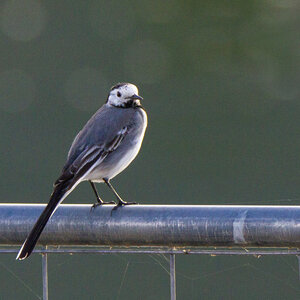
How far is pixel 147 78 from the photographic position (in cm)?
1338

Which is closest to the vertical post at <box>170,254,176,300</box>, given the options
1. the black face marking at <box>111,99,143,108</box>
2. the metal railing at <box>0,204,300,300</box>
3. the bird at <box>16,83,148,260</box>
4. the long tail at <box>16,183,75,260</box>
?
the metal railing at <box>0,204,300,300</box>

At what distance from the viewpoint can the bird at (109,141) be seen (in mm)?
4211

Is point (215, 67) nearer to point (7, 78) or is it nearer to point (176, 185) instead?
point (7, 78)

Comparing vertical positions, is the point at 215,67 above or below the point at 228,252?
above

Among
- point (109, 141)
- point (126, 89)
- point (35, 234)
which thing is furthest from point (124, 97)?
point (35, 234)

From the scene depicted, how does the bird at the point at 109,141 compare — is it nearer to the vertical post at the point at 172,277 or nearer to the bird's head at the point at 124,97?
the bird's head at the point at 124,97

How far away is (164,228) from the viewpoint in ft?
8.55

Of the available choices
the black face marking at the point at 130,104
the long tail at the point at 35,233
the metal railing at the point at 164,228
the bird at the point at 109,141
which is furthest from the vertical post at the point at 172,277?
the black face marking at the point at 130,104

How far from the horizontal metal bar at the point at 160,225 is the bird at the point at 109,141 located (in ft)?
3.60

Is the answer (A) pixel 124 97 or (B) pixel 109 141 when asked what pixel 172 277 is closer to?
(B) pixel 109 141

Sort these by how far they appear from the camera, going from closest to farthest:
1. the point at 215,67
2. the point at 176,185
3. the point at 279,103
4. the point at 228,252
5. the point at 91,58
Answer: the point at 228,252 < the point at 176,185 < the point at 279,103 < the point at 91,58 < the point at 215,67

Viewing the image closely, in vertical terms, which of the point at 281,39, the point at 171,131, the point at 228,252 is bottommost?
the point at 228,252

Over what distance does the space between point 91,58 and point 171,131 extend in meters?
1.78

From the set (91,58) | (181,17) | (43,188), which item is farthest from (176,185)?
(181,17)
